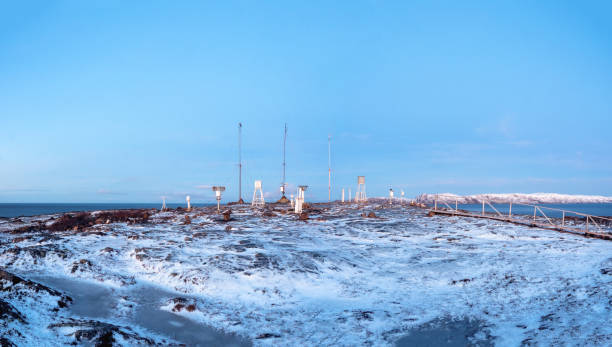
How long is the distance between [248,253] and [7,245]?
1241 centimetres

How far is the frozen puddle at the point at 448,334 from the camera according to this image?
427 inches

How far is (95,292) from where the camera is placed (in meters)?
14.0

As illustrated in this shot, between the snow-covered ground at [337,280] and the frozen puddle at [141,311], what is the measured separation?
0.24 meters

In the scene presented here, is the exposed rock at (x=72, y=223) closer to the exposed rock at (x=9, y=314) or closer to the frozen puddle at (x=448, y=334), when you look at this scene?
the exposed rock at (x=9, y=314)

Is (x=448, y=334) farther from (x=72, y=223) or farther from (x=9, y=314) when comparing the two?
(x=72, y=223)

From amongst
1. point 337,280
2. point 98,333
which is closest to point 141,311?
point 98,333

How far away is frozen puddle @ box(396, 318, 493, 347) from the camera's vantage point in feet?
35.6

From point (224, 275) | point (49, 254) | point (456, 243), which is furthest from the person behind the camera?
point (456, 243)

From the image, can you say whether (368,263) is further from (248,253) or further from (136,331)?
(136,331)

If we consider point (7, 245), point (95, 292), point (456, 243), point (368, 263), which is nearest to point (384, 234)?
point (456, 243)

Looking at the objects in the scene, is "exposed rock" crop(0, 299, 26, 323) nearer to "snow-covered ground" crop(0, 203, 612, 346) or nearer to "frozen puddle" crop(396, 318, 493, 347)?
"snow-covered ground" crop(0, 203, 612, 346)

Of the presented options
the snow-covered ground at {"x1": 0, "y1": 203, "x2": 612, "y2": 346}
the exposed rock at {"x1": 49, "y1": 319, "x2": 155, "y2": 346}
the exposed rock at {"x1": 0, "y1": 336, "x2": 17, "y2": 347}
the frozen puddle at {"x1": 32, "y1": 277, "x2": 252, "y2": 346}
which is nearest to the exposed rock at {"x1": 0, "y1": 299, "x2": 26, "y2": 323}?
the snow-covered ground at {"x1": 0, "y1": 203, "x2": 612, "y2": 346}

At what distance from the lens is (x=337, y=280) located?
16469mm

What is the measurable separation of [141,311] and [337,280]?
786 cm
